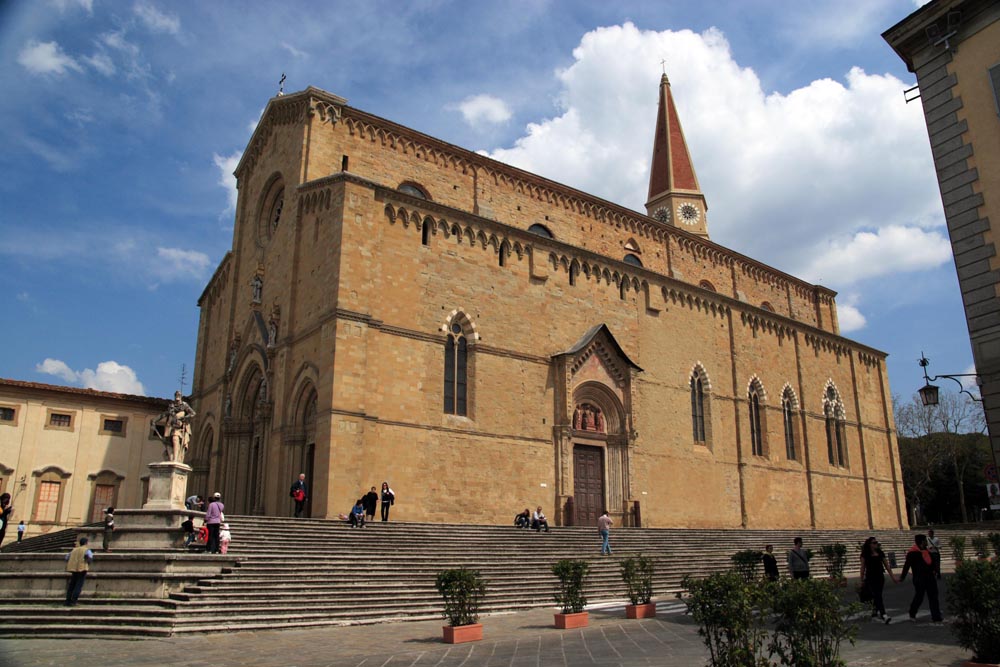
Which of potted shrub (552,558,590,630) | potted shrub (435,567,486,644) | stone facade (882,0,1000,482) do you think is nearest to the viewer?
potted shrub (435,567,486,644)

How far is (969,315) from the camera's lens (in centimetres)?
1328

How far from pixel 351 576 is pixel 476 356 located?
Result: 416 inches

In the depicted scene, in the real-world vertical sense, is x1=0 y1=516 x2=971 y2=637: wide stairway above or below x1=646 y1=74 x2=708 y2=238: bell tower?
below

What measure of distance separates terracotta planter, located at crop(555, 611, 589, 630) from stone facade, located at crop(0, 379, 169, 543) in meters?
24.3

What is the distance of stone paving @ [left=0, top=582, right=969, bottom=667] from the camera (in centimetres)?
862

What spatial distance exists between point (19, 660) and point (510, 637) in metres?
6.26

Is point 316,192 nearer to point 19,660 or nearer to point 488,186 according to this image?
point 488,186

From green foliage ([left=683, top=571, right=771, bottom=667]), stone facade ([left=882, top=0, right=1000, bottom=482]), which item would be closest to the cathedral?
stone facade ([left=882, top=0, right=1000, bottom=482])

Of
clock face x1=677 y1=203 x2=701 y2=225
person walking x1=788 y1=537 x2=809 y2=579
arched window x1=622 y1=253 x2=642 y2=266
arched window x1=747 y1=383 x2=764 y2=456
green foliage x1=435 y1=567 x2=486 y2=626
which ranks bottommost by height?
green foliage x1=435 y1=567 x2=486 y2=626

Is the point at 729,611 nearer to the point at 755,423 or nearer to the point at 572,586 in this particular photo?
the point at 572,586

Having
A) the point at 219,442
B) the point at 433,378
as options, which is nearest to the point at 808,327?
the point at 433,378

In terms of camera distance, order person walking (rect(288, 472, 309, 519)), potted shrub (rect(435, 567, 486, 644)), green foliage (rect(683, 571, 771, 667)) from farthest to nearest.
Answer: person walking (rect(288, 472, 309, 519)), potted shrub (rect(435, 567, 486, 644)), green foliage (rect(683, 571, 771, 667))

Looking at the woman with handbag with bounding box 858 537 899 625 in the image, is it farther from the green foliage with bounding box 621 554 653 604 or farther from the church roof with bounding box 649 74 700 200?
the church roof with bounding box 649 74 700 200

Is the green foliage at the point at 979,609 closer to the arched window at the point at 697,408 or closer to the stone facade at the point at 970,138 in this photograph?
the stone facade at the point at 970,138
